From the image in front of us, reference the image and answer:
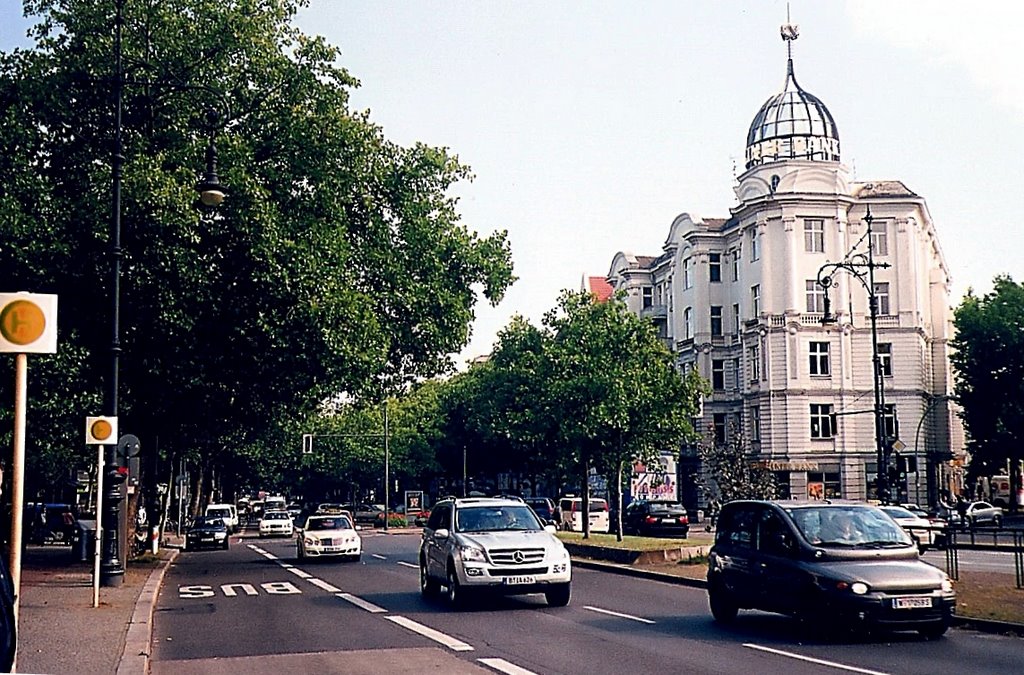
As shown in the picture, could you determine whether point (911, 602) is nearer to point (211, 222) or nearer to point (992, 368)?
point (211, 222)

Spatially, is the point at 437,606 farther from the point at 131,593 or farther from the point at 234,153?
the point at 234,153

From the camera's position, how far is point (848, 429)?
7069 centimetres

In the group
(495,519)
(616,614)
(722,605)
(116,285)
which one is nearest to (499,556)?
(495,519)

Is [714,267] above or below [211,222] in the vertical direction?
above

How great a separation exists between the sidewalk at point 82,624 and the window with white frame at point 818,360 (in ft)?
162

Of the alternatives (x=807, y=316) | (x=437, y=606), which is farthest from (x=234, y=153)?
(x=807, y=316)

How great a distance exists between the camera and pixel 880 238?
7250 centimetres

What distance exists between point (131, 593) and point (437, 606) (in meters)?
6.66

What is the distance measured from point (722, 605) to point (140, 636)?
7843mm

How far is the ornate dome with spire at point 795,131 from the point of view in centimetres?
7369

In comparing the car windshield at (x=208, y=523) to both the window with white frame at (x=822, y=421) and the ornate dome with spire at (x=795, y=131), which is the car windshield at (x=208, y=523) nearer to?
the window with white frame at (x=822, y=421)

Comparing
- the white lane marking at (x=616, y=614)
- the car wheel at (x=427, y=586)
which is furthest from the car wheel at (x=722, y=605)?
the car wheel at (x=427, y=586)

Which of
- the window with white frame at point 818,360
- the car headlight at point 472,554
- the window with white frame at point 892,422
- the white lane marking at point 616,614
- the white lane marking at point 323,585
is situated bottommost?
the white lane marking at point 323,585

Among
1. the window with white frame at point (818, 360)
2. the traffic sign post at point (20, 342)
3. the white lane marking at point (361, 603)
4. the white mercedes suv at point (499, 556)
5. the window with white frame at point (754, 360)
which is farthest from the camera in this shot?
the window with white frame at point (754, 360)
